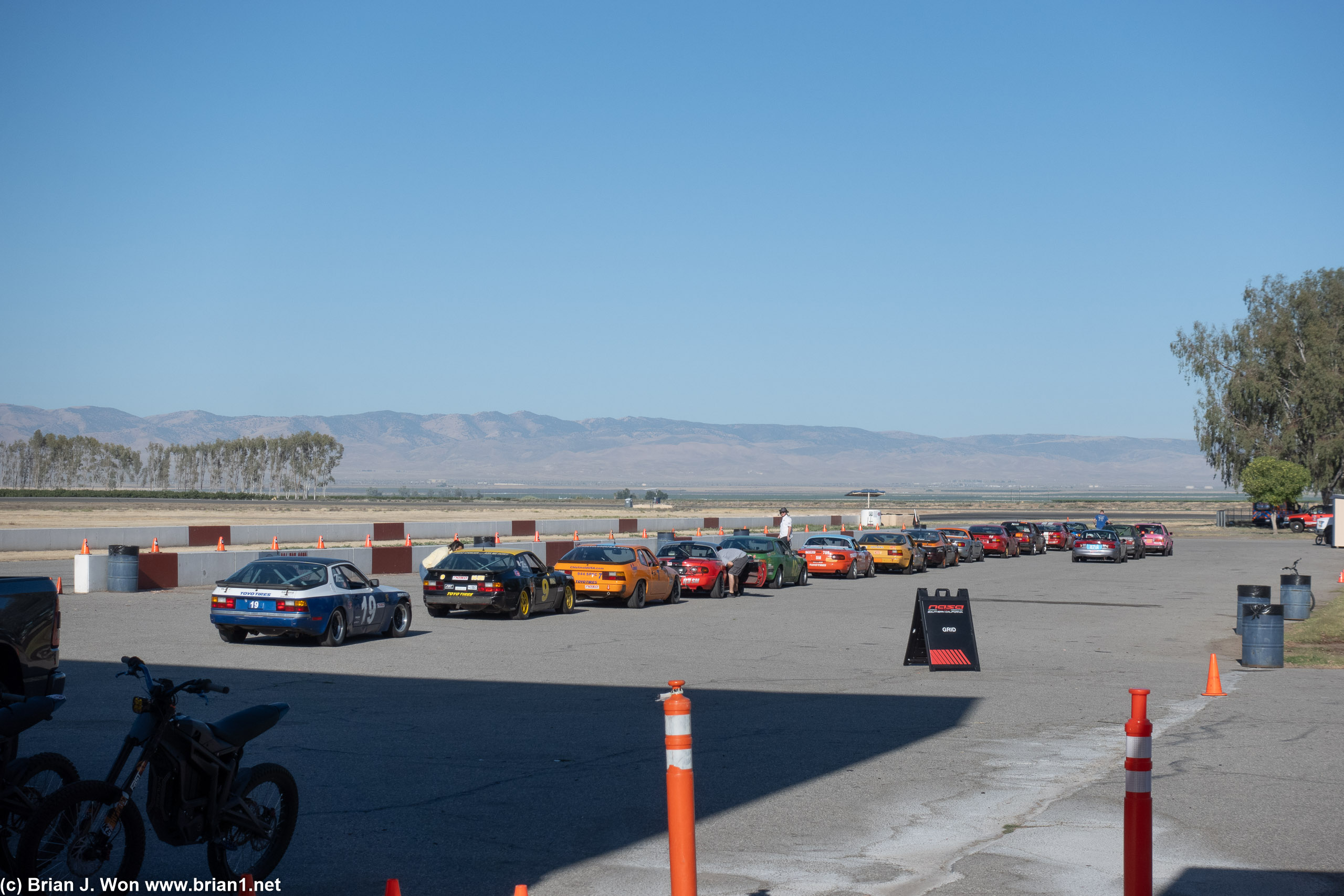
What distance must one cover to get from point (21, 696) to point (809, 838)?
543 centimetres

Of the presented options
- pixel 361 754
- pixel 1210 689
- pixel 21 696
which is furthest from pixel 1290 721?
pixel 21 696

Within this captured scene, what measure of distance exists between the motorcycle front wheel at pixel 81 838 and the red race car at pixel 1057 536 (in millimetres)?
53661

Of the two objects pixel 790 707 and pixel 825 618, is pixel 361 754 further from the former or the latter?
pixel 825 618

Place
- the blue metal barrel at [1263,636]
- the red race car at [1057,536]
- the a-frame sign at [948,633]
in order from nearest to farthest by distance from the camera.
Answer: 1. the a-frame sign at [948,633]
2. the blue metal barrel at [1263,636]
3. the red race car at [1057,536]

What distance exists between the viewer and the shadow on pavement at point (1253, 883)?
6.73m

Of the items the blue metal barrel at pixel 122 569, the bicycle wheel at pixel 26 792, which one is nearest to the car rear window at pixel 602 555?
the blue metal barrel at pixel 122 569

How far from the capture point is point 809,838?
7.84 meters

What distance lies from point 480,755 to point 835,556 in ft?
88.9

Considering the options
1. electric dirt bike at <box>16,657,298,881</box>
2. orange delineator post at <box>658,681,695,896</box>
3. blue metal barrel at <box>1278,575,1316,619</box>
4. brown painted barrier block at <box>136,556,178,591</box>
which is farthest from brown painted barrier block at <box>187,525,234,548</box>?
orange delineator post at <box>658,681,695,896</box>

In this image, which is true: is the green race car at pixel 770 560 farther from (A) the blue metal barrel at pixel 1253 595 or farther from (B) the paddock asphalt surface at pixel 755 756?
(A) the blue metal barrel at pixel 1253 595

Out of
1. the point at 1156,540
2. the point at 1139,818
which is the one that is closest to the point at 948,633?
the point at 1139,818

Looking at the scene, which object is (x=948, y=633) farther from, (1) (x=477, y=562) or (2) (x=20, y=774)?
(2) (x=20, y=774)

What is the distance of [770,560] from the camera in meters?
32.5

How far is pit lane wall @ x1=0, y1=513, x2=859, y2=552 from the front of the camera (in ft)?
126
